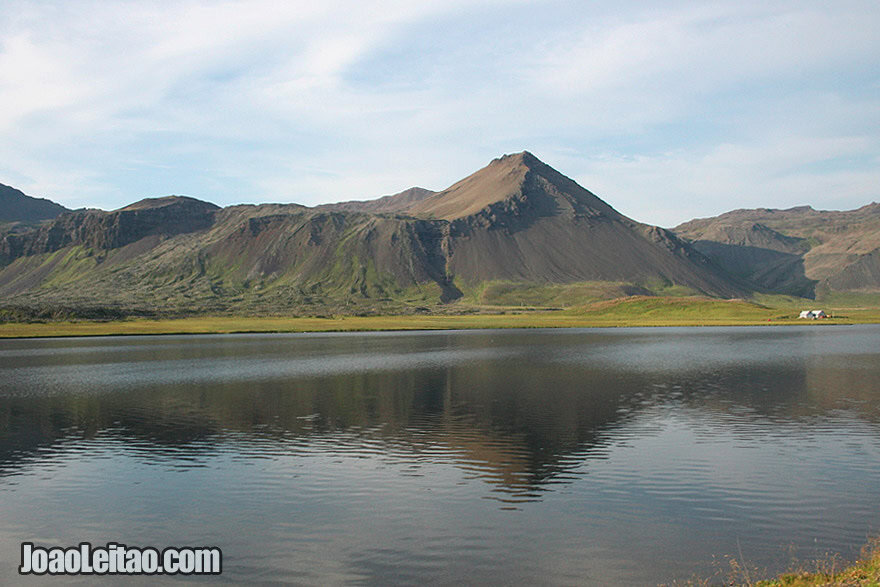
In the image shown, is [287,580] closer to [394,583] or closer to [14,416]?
[394,583]

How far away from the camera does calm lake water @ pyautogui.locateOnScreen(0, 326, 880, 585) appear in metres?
21.2

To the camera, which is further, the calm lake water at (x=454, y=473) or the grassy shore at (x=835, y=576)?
the calm lake water at (x=454, y=473)

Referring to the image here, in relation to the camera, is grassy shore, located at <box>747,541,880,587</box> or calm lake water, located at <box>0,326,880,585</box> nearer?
grassy shore, located at <box>747,541,880,587</box>

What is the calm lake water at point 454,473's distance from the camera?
21.2 meters

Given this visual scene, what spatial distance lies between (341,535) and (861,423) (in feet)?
118

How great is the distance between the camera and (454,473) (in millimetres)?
31141

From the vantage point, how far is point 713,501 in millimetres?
26328

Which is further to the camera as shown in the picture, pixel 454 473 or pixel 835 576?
pixel 454 473

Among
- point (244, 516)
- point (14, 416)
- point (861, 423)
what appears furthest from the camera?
point (14, 416)

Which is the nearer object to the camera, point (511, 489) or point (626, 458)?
point (511, 489)

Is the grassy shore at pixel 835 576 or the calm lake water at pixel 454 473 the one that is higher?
the grassy shore at pixel 835 576

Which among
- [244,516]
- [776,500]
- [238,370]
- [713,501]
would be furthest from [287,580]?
[238,370]

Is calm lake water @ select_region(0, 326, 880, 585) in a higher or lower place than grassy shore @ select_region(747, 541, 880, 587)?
lower

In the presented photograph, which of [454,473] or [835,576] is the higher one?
[835,576]
